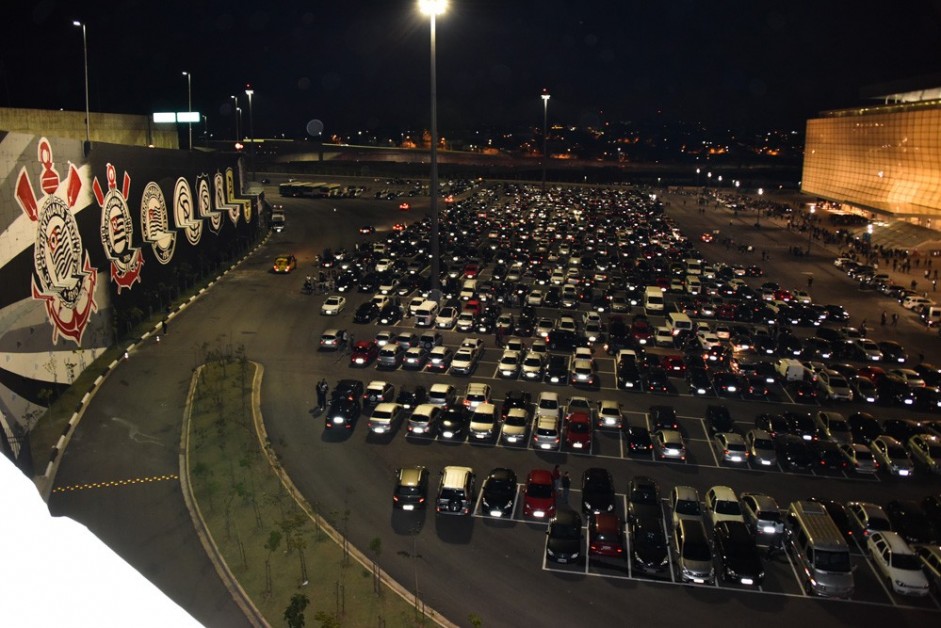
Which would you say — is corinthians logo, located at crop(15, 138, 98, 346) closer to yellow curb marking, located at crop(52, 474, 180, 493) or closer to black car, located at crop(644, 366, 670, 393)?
yellow curb marking, located at crop(52, 474, 180, 493)

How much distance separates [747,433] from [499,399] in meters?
9.36

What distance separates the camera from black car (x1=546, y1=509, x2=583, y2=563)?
17562 millimetres

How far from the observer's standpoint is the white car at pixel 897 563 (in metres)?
16.7

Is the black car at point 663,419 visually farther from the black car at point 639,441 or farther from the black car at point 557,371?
the black car at point 557,371

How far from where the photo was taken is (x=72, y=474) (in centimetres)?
2103

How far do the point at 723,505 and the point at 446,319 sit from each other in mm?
20858

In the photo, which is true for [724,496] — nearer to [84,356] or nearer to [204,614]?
[204,614]

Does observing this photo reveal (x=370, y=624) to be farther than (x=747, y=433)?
No

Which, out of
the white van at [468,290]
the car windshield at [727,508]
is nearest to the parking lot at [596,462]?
the car windshield at [727,508]

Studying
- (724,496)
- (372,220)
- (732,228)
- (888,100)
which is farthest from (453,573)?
(888,100)

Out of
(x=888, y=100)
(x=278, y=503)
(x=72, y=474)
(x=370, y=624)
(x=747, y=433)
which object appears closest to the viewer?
(x=370, y=624)

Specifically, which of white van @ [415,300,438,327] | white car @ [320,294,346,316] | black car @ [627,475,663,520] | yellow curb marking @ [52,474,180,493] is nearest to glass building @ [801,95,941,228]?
white van @ [415,300,438,327]

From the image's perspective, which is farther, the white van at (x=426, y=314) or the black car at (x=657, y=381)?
the white van at (x=426, y=314)

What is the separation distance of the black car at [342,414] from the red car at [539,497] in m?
7.67
